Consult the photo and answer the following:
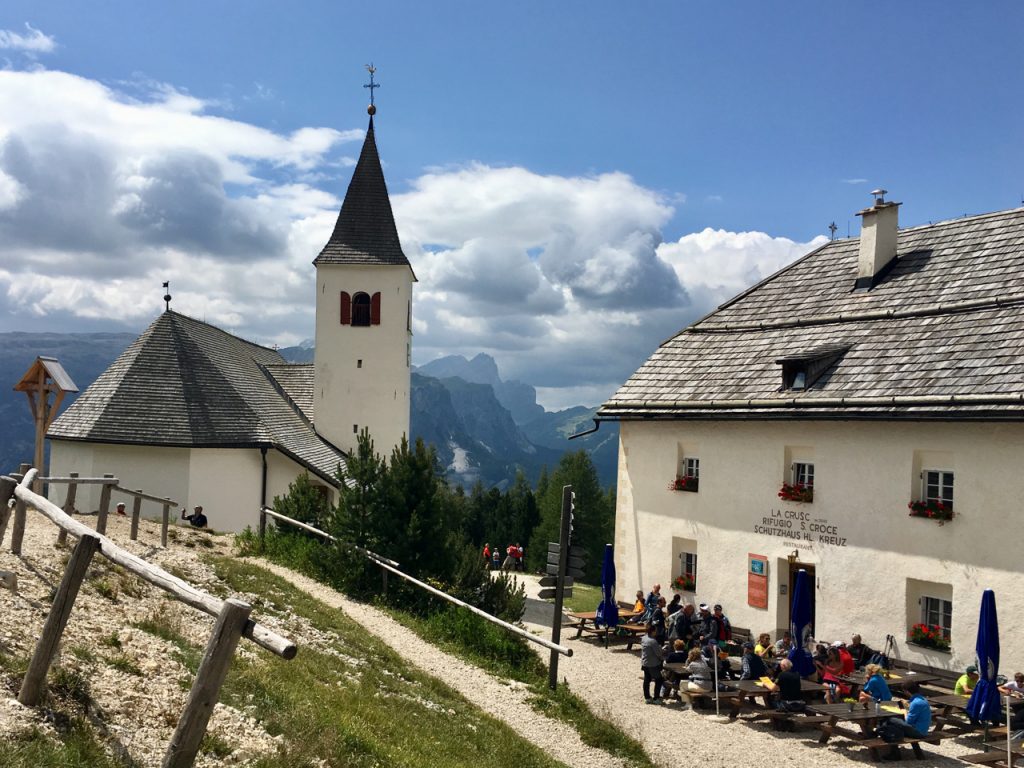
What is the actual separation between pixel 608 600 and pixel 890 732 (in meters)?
8.32

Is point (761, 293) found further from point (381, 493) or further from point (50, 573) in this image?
point (50, 573)

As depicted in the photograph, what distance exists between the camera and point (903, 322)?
19.5 metres

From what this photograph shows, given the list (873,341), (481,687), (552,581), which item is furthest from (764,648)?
(873,341)

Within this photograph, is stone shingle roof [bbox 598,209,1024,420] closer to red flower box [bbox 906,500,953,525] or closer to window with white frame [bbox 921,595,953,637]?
red flower box [bbox 906,500,953,525]

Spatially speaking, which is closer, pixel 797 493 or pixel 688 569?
pixel 797 493

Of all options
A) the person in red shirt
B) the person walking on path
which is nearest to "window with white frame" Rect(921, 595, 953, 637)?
the person in red shirt

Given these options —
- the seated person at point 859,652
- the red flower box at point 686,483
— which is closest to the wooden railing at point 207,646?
the seated person at point 859,652

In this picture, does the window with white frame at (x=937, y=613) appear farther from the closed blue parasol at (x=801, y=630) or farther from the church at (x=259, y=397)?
the church at (x=259, y=397)

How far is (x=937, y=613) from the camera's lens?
16.7 metres

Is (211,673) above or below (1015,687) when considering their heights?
above

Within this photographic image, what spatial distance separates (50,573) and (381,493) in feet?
31.0

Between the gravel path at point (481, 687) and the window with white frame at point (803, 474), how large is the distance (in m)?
7.99

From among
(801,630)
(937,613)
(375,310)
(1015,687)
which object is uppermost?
(375,310)

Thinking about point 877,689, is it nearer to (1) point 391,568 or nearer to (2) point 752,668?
(2) point 752,668
